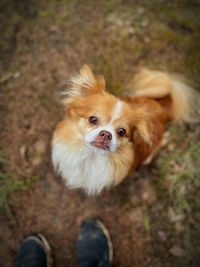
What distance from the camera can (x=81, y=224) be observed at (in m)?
2.53

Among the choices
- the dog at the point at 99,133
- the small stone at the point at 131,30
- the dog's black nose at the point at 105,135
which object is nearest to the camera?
the dog's black nose at the point at 105,135

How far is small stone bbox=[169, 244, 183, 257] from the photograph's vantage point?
249 centimetres

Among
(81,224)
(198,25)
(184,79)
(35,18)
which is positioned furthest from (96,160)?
(198,25)

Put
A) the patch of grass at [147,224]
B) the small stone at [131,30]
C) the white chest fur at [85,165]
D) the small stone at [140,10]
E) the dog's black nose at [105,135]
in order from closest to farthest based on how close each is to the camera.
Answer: the dog's black nose at [105,135] → the white chest fur at [85,165] → the patch of grass at [147,224] → the small stone at [131,30] → the small stone at [140,10]

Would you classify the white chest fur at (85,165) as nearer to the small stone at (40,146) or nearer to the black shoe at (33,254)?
the small stone at (40,146)

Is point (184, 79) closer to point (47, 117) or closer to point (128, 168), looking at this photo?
point (128, 168)

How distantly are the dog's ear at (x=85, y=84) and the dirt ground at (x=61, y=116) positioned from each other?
1.01m

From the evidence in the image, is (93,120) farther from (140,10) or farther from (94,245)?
(140,10)

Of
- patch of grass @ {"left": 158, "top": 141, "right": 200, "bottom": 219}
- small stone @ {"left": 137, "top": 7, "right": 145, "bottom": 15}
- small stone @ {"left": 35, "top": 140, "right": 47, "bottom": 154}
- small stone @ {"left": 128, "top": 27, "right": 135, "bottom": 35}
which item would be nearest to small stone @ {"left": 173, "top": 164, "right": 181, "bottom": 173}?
patch of grass @ {"left": 158, "top": 141, "right": 200, "bottom": 219}

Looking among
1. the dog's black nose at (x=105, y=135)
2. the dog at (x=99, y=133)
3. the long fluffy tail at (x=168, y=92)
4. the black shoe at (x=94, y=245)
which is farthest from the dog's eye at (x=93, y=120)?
the black shoe at (x=94, y=245)

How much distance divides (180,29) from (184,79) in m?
1.02

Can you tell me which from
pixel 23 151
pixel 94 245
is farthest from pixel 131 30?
pixel 94 245

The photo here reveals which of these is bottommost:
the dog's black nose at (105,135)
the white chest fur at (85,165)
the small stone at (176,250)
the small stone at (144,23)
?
the small stone at (176,250)

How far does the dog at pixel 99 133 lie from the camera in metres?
1.76
